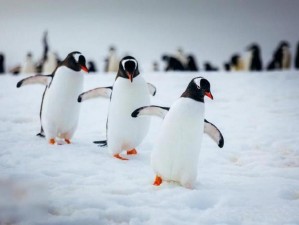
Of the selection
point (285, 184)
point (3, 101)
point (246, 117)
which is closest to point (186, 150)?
point (285, 184)

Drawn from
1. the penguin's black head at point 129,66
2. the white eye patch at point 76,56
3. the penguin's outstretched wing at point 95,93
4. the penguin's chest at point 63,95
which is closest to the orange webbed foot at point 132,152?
the penguin's outstretched wing at point 95,93

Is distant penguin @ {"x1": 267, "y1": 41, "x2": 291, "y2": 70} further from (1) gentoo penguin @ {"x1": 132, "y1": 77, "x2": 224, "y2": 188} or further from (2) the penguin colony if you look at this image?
(1) gentoo penguin @ {"x1": 132, "y1": 77, "x2": 224, "y2": 188}

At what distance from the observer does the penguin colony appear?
3490 mm

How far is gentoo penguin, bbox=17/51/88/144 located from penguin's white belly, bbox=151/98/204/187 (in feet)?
5.04

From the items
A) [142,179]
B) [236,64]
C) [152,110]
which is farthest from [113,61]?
[142,179]

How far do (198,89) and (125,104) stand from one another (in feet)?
3.51

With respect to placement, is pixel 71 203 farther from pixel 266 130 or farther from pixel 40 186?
pixel 266 130

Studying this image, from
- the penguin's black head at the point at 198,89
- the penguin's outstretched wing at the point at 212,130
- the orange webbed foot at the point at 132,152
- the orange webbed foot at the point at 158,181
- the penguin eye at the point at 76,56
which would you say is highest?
the penguin eye at the point at 76,56

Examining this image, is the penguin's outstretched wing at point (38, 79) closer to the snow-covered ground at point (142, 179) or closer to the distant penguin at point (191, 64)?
the snow-covered ground at point (142, 179)

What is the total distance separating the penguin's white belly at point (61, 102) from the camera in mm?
4738

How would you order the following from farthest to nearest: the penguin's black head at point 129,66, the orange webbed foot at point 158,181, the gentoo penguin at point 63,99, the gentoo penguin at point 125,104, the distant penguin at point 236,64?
1. the distant penguin at point 236,64
2. the gentoo penguin at point 63,99
3. the gentoo penguin at point 125,104
4. the penguin's black head at point 129,66
5. the orange webbed foot at point 158,181

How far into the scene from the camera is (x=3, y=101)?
791cm

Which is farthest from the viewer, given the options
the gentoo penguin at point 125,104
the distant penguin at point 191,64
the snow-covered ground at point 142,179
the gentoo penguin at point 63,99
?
the distant penguin at point 191,64

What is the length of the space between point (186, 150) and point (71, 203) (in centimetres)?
102
